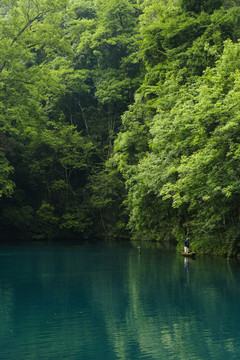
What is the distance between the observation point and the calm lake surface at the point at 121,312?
8.61 m

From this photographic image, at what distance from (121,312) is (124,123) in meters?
24.1

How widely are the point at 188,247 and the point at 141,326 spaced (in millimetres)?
15207

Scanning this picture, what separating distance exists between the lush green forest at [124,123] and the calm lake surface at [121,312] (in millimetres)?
4438

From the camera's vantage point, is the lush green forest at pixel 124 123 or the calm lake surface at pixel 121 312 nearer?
the calm lake surface at pixel 121 312

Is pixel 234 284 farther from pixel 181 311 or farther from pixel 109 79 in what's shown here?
pixel 109 79

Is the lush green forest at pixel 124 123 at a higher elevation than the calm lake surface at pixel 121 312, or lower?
higher

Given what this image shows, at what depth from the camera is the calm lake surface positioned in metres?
8.61

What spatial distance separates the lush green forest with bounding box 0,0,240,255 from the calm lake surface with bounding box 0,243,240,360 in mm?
4438

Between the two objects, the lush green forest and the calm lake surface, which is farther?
the lush green forest

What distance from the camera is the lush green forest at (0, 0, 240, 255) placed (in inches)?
840

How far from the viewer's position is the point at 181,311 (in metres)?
11.8

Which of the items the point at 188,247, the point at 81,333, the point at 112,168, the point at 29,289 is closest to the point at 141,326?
the point at 81,333

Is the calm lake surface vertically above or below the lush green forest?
below

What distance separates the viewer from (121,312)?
11.8 meters
